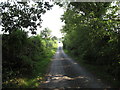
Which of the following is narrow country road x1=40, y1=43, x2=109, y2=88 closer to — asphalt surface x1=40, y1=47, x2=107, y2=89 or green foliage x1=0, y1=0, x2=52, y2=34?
asphalt surface x1=40, y1=47, x2=107, y2=89

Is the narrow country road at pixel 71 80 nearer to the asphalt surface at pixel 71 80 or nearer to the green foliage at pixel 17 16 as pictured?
the asphalt surface at pixel 71 80

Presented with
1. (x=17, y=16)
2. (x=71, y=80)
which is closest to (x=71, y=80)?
(x=71, y=80)

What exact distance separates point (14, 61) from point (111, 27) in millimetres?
8929

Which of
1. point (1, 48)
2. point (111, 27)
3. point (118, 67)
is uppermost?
point (111, 27)

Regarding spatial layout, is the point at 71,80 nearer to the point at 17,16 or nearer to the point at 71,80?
the point at 71,80

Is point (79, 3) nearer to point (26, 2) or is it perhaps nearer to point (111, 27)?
point (111, 27)

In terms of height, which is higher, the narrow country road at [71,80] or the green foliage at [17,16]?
the green foliage at [17,16]

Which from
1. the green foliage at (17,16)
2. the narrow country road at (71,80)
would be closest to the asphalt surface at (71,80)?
the narrow country road at (71,80)

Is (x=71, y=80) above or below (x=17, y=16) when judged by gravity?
below

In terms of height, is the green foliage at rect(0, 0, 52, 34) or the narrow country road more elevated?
the green foliage at rect(0, 0, 52, 34)

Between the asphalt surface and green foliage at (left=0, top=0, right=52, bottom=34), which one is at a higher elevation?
green foliage at (left=0, top=0, right=52, bottom=34)

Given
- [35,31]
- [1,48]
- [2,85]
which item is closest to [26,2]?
[35,31]

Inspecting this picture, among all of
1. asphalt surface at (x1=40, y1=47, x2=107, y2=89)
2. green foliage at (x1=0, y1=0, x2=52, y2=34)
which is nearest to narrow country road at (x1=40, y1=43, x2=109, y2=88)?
asphalt surface at (x1=40, y1=47, x2=107, y2=89)

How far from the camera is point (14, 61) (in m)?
8.59
